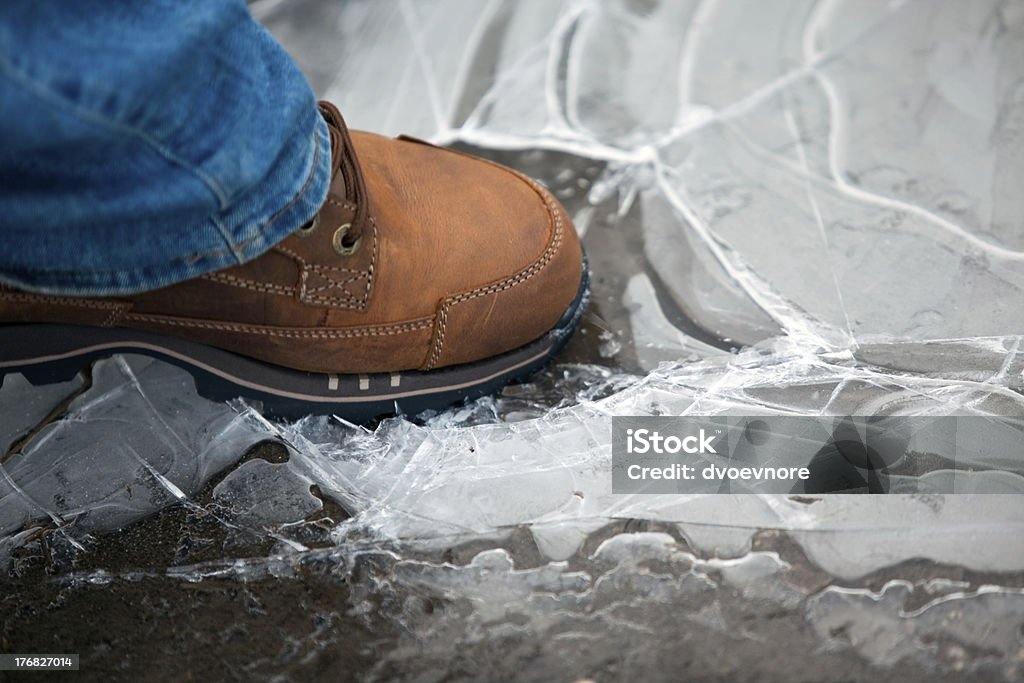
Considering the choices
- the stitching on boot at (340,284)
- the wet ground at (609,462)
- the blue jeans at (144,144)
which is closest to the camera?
the blue jeans at (144,144)

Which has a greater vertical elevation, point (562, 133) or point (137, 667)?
point (562, 133)

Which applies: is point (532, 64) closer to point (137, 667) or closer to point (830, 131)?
point (830, 131)

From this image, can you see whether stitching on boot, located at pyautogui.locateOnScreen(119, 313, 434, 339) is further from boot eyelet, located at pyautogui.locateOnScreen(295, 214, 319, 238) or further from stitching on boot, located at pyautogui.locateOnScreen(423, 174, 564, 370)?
boot eyelet, located at pyautogui.locateOnScreen(295, 214, 319, 238)

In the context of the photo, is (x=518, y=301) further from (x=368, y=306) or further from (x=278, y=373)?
(x=278, y=373)

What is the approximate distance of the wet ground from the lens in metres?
0.89

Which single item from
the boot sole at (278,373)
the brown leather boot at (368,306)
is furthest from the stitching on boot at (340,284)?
the boot sole at (278,373)

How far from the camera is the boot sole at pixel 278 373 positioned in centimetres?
101

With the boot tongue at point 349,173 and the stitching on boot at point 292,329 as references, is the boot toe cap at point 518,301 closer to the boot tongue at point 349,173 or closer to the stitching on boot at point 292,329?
the stitching on boot at point 292,329

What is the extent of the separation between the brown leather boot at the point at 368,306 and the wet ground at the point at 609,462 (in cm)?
6

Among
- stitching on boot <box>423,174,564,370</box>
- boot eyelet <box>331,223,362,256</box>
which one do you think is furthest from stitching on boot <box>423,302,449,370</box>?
boot eyelet <box>331,223,362,256</box>

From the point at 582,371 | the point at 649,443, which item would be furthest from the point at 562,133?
the point at 649,443

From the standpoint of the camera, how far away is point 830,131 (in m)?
1.52

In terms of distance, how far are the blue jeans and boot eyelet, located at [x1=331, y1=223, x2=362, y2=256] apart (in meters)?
0.05

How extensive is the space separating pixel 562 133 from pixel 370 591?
0.96m
